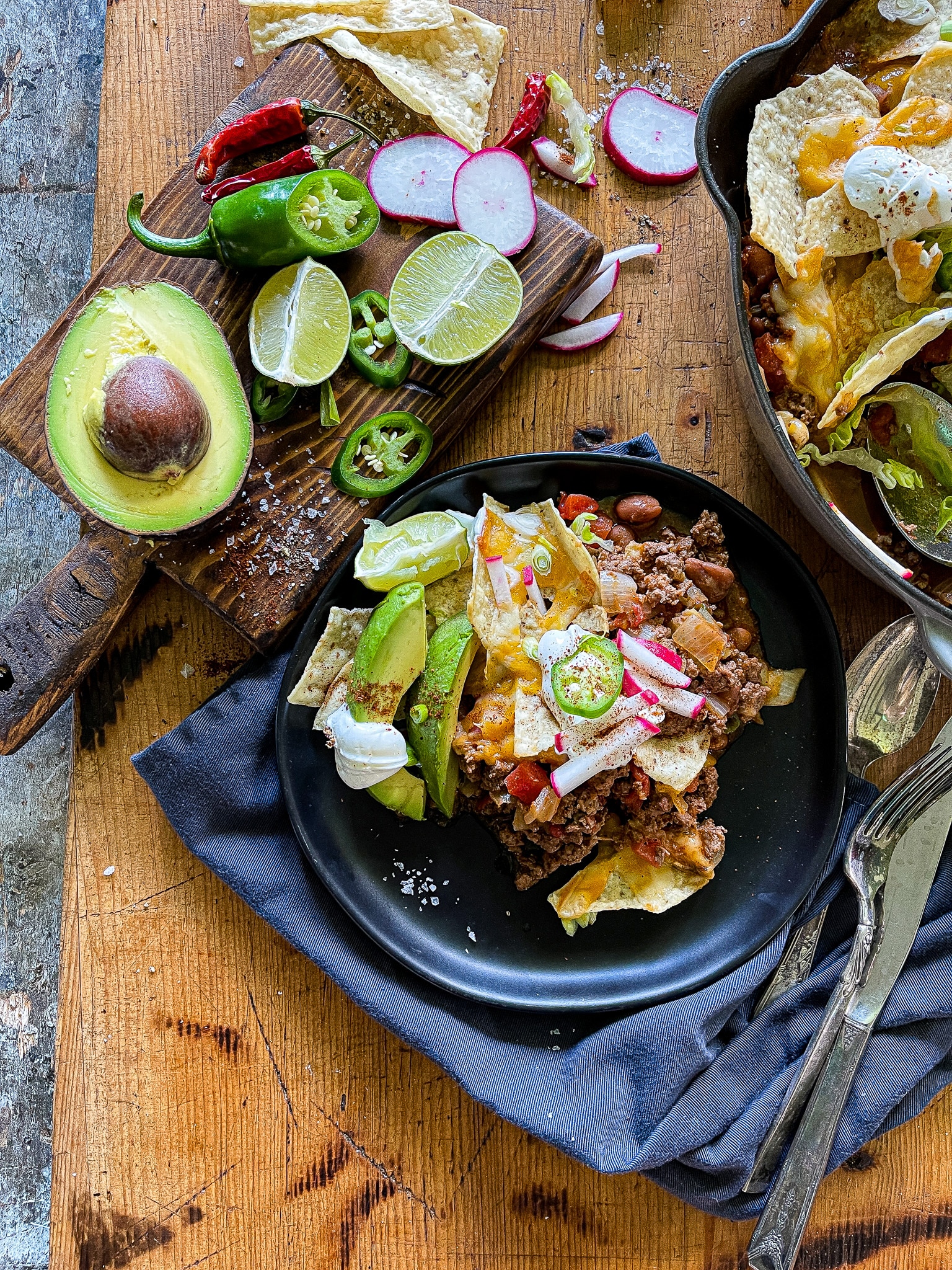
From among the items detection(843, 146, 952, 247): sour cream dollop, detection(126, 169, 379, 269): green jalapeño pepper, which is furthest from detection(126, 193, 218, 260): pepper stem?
detection(843, 146, 952, 247): sour cream dollop

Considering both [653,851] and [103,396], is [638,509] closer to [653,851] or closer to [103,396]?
[653,851]

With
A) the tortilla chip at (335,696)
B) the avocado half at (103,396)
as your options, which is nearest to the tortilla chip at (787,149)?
the avocado half at (103,396)

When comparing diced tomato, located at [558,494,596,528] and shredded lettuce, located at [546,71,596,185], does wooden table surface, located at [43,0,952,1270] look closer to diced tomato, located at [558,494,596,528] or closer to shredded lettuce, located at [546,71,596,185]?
shredded lettuce, located at [546,71,596,185]

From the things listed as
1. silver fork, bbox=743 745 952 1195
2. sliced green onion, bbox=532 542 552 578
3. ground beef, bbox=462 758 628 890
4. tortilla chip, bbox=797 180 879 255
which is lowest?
silver fork, bbox=743 745 952 1195

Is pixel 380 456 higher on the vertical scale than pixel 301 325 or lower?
lower

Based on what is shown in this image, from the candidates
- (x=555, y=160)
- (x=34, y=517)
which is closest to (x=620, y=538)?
(x=555, y=160)
